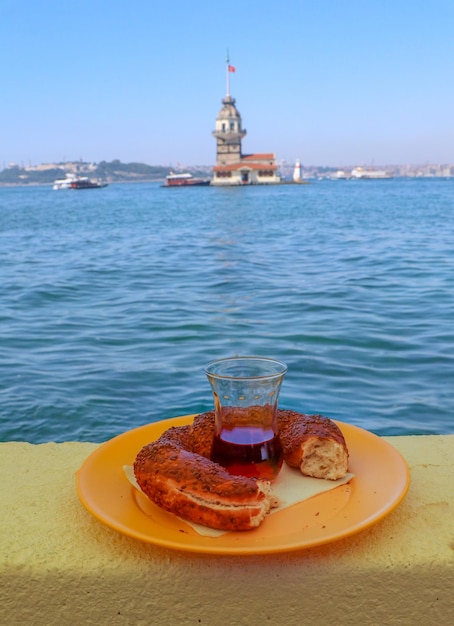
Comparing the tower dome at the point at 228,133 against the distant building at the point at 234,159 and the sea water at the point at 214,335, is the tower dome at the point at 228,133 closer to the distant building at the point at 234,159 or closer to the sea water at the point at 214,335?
the distant building at the point at 234,159

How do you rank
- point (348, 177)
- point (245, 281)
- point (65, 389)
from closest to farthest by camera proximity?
point (65, 389) < point (245, 281) < point (348, 177)

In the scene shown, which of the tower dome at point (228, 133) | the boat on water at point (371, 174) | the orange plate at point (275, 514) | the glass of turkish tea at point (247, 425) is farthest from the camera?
the boat on water at point (371, 174)

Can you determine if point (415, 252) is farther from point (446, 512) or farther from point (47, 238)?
point (446, 512)

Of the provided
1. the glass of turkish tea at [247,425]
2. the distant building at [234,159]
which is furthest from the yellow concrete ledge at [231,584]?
the distant building at [234,159]

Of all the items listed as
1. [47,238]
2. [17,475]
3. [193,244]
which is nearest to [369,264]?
→ [193,244]

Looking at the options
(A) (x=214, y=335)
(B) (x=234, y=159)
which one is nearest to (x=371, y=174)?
Result: (B) (x=234, y=159)

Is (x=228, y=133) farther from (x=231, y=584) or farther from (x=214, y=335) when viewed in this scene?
(x=231, y=584)

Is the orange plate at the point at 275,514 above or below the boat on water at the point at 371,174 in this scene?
above

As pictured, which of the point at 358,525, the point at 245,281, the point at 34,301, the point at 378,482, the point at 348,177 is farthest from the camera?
the point at 348,177
